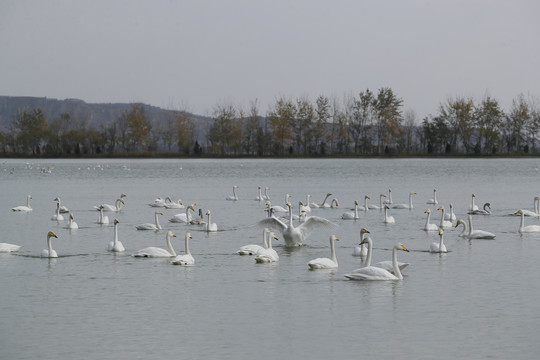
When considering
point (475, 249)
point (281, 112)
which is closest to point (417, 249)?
point (475, 249)

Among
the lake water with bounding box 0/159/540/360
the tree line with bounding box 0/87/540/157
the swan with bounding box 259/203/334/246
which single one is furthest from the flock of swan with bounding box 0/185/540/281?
the tree line with bounding box 0/87/540/157

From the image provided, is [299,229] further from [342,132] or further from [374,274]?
[342,132]

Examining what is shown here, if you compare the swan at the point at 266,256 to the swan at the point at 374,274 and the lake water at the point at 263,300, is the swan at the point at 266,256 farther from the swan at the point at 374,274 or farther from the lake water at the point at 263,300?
the swan at the point at 374,274

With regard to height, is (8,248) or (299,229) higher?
(299,229)

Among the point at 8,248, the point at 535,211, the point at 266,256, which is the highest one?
the point at 535,211

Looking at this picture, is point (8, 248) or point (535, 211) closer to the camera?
point (8, 248)

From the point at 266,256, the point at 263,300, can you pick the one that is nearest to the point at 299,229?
the point at 266,256

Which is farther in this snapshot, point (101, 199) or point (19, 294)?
point (101, 199)

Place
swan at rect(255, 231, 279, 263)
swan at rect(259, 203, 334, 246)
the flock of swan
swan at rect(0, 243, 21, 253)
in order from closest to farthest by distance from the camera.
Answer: the flock of swan
swan at rect(255, 231, 279, 263)
swan at rect(0, 243, 21, 253)
swan at rect(259, 203, 334, 246)

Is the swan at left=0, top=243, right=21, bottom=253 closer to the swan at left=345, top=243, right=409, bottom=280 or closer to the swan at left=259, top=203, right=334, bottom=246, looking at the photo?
the swan at left=259, top=203, right=334, bottom=246

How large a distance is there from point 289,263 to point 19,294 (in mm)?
5789

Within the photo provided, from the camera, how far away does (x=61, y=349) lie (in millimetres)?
10391

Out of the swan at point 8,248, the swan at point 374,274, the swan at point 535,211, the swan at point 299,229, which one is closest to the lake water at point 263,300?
the swan at point 374,274

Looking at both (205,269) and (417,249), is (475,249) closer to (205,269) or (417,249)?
(417,249)
